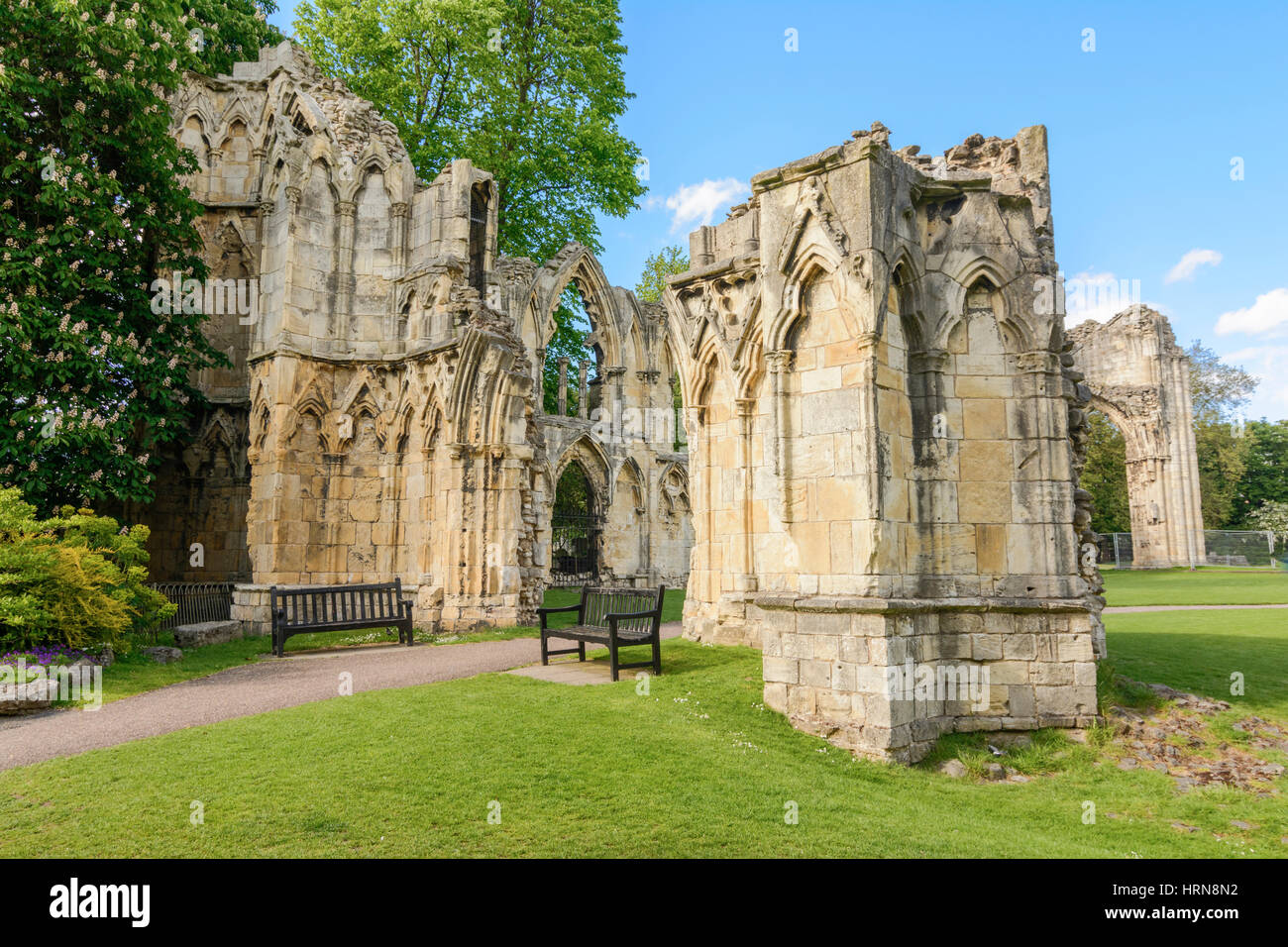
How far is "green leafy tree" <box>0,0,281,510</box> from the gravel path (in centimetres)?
464

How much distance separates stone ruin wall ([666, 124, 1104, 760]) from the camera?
6.62m

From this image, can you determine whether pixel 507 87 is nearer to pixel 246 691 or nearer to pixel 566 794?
pixel 246 691

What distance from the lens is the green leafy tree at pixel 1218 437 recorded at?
40781 millimetres

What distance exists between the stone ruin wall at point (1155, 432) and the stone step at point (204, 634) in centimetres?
3220

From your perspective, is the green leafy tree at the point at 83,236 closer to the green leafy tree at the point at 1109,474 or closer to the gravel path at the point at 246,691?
the gravel path at the point at 246,691

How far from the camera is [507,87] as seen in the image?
72.8 feet

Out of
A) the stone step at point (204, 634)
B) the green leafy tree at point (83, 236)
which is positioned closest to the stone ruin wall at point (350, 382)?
the stone step at point (204, 634)

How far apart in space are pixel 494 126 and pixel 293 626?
16190mm

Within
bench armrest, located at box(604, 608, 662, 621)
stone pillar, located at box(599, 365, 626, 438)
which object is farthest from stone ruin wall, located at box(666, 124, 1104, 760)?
stone pillar, located at box(599, 365, 626, 438)

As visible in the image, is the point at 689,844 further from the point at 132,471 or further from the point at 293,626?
the point at 132,471

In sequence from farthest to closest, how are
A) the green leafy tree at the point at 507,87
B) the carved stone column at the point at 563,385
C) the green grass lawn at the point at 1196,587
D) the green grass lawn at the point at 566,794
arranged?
the carved stone column at the point at 563,385 < the green leafy tree at the point at 507,87 < the green grass lawn at the point at 1196,587 < the green grass lawn at the point at 566,794

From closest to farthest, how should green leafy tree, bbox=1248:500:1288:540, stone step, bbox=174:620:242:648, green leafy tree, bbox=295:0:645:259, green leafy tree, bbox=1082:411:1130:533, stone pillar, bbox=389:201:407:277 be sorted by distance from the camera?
1. stone step, bbox=174:620:242:648
2. stone pillar, bbox=389:201:407:277
3. green leafy tree, bbox=295:0:645:259
4. green leafy tree, bbox=1248:500:1288:540
5. green leafy tree, bbox=1082:411:1130:533

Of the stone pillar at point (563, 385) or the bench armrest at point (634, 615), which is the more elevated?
the stone pillar at point (563, 385)

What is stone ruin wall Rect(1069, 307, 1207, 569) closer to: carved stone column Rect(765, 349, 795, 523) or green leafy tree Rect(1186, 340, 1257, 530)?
green leafy tree Rect(1186, 340, 1257, 530)
